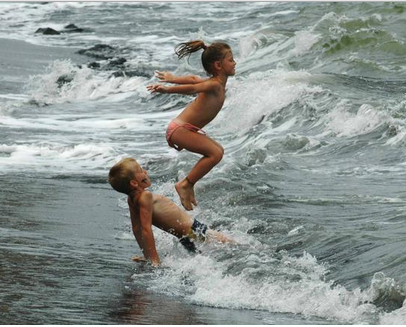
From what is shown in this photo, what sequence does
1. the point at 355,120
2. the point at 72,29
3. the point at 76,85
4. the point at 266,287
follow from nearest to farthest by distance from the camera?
1. the point at 266,287
2. the point at 355,120
3. the point at 76,85
4. the point at 72,29

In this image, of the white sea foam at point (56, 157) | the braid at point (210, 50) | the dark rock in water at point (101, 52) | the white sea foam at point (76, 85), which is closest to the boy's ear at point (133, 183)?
the braid at point (210, 50)

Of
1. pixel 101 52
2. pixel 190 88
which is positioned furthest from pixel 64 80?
pixel 190 88

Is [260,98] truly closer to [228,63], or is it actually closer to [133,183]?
[228,63]

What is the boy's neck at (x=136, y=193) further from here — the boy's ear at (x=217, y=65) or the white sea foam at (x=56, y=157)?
the white sea foam at (x=56, y=157)

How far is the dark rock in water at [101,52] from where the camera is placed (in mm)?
29531

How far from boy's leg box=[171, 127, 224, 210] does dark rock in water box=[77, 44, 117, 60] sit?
19821 millimetres

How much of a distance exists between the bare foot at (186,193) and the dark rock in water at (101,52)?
65.0 feet

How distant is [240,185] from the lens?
12.3 m

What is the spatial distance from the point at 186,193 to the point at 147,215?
588 mm

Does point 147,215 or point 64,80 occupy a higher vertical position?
point 147,215

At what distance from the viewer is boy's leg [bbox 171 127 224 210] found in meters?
9.41

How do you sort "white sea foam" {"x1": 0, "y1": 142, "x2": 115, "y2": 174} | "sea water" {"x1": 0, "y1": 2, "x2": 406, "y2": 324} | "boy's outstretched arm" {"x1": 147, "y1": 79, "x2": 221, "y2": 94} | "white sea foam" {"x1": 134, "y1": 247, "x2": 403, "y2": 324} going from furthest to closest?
1. "white sea foam" {"x1": 0, "y1": 142, "x2": 115, "y2": 174}
2. "boy's outstretched arm" {"x1": 147, "y1": 79, "x2": 221, "y2": 94}
3. "sea water" {"x1": 0, "y1": 2, "x2": 406, "y2": 324}
4. "white sea foam" {"x1": 134, "y1": 247, "x2": 403, "y2": 324}

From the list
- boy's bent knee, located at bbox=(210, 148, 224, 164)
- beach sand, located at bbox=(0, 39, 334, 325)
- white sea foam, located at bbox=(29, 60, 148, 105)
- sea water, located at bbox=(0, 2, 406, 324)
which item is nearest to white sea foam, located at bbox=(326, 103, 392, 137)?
sea water, located at bbox=(0, 2, 406, 324)

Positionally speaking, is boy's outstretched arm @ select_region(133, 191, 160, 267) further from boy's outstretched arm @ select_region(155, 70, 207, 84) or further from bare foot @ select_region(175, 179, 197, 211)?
boy's outstretched arm @ select_region(155, 70, 207, 84)
